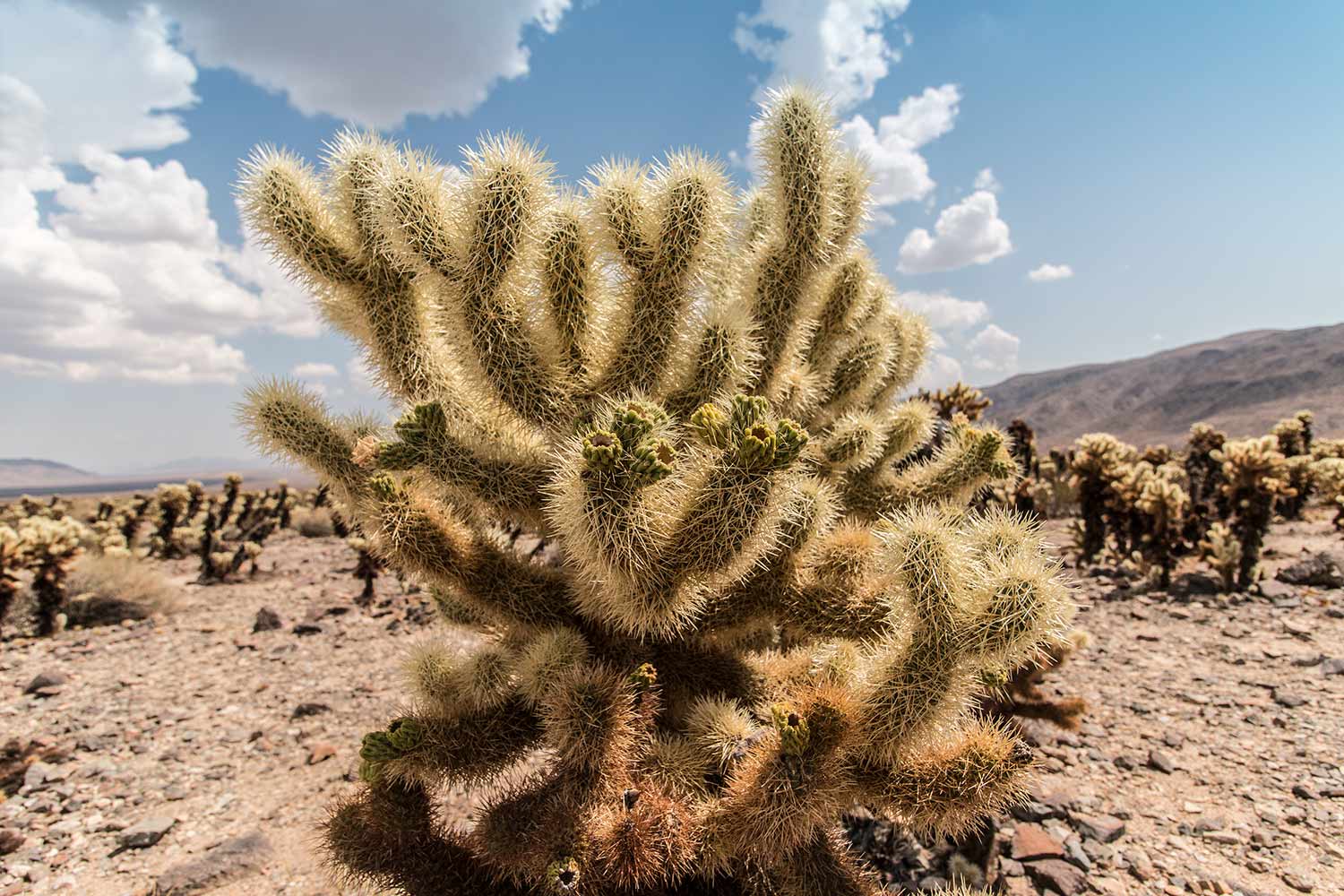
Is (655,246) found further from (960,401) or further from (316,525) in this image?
(316,525)

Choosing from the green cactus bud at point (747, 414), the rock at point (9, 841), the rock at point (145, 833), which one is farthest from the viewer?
the rock at point (145, 833)

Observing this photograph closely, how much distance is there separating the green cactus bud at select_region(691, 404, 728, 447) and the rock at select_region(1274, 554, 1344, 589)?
8.88 meters

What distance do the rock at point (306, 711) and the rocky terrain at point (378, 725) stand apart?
0.01 metres

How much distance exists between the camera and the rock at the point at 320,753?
4.69 metres

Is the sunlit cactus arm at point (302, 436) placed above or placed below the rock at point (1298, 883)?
above

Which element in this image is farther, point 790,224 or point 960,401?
point 960,401

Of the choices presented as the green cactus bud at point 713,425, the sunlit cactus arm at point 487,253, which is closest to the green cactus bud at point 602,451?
the green cactus bud at point 713,425

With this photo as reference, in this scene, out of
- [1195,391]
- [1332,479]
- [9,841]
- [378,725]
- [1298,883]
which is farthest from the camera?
[1195,391]

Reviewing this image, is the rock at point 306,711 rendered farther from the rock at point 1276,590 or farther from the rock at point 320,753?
the rock at point 1276,590

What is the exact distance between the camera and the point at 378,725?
496cm

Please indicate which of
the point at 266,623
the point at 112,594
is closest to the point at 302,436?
the point at 266,623

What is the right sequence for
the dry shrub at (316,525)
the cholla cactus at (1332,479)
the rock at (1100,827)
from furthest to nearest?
the dry shrub at (316,525)
the cholla cactus at (1332,479)
the rock at (1100,827)

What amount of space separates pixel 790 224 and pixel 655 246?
787 millimetres

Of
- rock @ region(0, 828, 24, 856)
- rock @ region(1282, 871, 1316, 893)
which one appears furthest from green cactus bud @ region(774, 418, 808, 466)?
rock @ region(0, 828, 24, 856)
